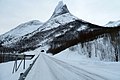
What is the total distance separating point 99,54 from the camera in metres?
28.8

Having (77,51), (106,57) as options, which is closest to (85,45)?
(77,51)

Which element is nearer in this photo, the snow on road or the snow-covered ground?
the snow on road

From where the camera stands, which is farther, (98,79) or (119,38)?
(119,38)

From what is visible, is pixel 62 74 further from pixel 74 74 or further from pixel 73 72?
pixel 73 72

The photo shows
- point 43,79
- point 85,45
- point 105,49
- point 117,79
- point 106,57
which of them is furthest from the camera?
point 85,45

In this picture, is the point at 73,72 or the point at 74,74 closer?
the point at 74,74

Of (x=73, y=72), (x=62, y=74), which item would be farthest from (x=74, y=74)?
(x=73, y=72)

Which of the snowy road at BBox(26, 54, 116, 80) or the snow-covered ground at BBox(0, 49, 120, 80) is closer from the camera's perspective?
the snowy road at BBox(26, 54, 116, 80)

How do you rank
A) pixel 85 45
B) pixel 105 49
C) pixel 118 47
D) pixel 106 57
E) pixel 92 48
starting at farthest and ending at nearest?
1. pixel 85 45
2. pixel 92 48
3. pixel 105 49
4. pixel 106 57
5. pixel 118 47

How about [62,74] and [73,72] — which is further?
[73,72]

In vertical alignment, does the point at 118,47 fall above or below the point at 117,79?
above

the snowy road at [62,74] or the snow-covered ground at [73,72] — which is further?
the snow-covered ground at [73,72]

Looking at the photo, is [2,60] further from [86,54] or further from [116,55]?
[116,55]

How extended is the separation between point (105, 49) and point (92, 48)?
16.5ft
